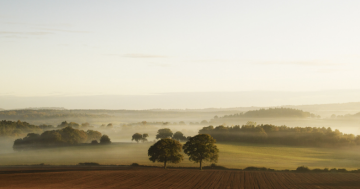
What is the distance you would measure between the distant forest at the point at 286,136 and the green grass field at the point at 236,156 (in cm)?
506

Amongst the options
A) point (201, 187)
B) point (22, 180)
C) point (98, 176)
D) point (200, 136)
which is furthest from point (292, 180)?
point (22, 180)

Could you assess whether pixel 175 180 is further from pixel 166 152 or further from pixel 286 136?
pixel 286 136

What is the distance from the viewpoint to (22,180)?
52.7m

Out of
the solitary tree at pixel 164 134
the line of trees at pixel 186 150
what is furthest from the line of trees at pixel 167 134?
the line of trees at pixel 186 150

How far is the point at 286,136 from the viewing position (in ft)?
416

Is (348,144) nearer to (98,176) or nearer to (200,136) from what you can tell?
(200,136)

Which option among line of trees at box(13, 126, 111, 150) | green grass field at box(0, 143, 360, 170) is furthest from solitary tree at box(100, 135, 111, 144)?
green grass field at box(0, 143, 360, 170)

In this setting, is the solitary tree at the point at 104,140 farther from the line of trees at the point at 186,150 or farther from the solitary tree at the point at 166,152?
the solitary tree at the point at 166,152

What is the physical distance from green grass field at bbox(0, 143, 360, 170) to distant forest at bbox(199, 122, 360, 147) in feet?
16.6

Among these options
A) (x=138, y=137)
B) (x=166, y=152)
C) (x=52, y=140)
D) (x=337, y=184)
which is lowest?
(x=337, y=184)

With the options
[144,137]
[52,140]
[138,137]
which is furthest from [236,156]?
[52,140]

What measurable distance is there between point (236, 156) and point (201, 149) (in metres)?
24.7

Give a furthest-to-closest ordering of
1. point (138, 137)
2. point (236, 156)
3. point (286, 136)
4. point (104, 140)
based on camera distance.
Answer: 1. point (138, 137)
2. point (104, 140)
3. point (286, 136)
4. point (236, 156)

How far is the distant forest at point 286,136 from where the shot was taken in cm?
11762
